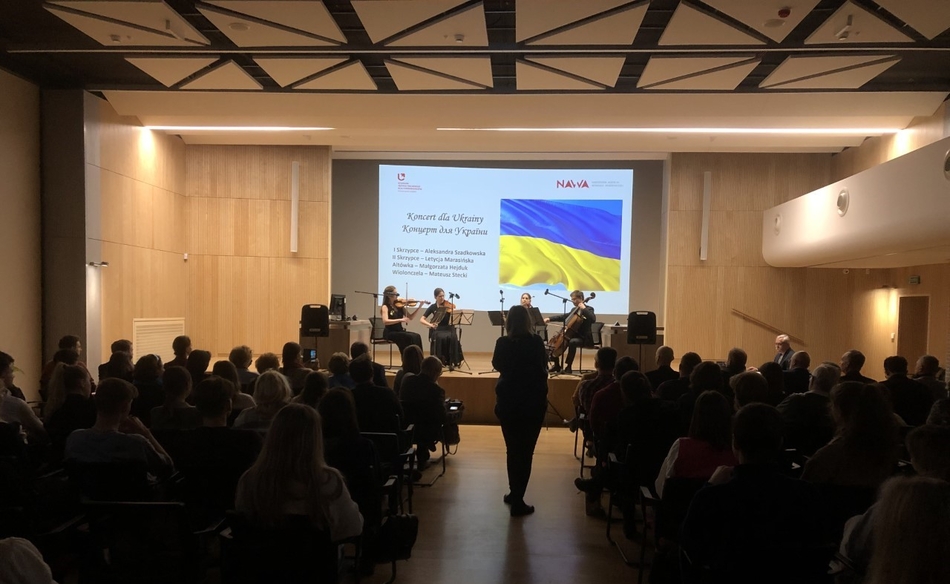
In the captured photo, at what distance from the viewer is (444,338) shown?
9.13 meters

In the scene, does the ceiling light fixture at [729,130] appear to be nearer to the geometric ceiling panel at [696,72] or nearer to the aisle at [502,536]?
the geometric ceiling panel at [696,72]

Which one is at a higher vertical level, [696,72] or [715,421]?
[696,72]

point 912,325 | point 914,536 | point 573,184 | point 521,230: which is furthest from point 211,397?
point 912,325

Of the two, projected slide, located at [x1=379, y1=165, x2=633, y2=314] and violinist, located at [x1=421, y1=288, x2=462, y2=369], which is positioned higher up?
projected slide, located at [x1=379, y1=165, x2=633, y2=314]

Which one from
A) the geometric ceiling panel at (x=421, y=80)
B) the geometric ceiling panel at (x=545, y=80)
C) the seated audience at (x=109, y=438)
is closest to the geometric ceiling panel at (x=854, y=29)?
the geometric ceiling panel at (x=545, y=80)

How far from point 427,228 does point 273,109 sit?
373 cm

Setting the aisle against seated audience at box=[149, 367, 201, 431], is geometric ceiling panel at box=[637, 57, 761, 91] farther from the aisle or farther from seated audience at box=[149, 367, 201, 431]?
seated audience at box=[149, 367, 201, 431]

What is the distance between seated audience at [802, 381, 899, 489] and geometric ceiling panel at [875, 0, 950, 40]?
4.82m

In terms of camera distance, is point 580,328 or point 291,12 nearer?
point 291,12

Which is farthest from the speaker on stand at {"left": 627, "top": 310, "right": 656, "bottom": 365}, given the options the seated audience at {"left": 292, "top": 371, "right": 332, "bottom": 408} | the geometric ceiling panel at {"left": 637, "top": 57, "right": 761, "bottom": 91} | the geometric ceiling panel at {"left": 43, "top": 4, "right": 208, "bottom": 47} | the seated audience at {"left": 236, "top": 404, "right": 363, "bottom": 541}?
the seated audience at {"left": 236, "top": 404, "right": 363, "bottom": 541}

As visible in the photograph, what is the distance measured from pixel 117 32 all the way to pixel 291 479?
254 inches

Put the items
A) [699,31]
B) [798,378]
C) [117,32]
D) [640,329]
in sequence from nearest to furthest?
[798,378], [699,31], [117,32], [640,329]

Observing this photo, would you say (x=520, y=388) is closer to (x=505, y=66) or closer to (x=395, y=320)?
(x=395, y=320)

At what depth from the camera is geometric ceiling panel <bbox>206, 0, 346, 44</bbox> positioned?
19.6 ft
